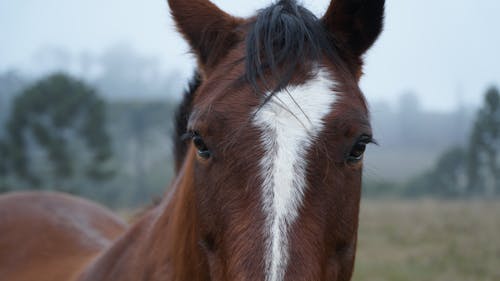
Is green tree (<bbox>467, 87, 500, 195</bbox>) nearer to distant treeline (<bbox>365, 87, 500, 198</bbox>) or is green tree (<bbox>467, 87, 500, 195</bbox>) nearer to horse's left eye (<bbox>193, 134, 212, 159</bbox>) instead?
distant treeline (<bbox>365, 87, 500, 198</bbox>)

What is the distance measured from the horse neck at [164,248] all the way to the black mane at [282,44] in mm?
570

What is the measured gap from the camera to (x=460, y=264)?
9.30 m

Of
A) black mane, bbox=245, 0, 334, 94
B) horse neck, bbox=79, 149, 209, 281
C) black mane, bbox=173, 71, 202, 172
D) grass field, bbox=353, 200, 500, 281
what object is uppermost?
black mane, bbox=245, 0, 334, 94

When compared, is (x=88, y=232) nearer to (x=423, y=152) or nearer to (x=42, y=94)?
(x=42, y=94)

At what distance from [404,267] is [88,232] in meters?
7.12

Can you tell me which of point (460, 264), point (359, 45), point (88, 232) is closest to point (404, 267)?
point (460, 264)

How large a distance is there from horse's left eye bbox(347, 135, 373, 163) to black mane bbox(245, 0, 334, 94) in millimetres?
376

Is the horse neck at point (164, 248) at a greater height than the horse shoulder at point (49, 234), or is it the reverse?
the horse neck at point (164, 248)

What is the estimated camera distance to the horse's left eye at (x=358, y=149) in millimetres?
1965

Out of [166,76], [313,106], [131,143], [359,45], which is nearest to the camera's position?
[313,106]

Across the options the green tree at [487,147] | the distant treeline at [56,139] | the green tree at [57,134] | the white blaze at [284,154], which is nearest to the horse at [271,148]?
the white blaze at [284,154]

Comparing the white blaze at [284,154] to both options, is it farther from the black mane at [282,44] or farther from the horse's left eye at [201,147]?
the horse's left eye at [201,147]

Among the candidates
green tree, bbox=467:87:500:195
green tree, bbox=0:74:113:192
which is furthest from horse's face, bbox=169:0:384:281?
green tree, bbox=0:74:113:192

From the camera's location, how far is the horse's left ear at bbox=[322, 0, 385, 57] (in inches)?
89.8
